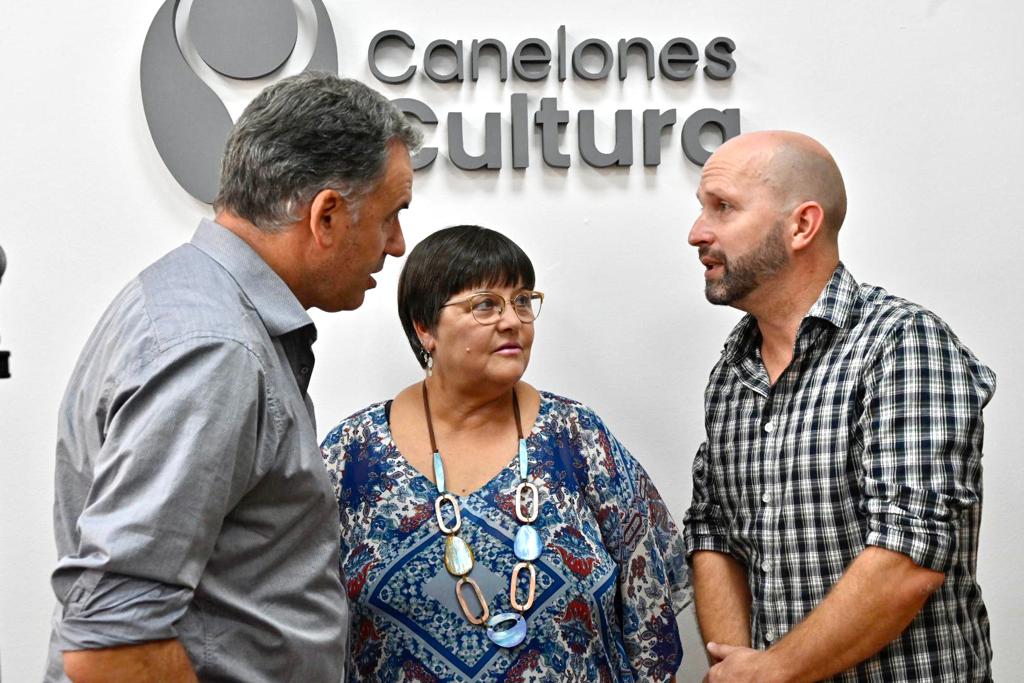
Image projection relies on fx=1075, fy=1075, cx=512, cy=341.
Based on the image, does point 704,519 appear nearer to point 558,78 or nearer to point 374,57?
point 558,78

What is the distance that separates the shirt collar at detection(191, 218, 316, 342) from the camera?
4.63 feet

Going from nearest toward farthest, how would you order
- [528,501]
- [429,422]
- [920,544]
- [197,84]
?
[920,544]
[528,501]
[429,422]
[197,84]

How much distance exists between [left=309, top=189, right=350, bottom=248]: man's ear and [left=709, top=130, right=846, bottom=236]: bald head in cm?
100

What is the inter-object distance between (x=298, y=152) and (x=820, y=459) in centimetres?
114

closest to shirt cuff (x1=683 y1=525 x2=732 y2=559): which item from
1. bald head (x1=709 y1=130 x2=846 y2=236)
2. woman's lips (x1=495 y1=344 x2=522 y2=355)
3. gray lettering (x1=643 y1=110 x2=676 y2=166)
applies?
woman's lips (x1=495 y1=344 x2=522 y2=355)

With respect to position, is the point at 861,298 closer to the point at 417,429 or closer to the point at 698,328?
the point at 698,328

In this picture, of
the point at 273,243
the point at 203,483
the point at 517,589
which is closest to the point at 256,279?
the point at 273,243

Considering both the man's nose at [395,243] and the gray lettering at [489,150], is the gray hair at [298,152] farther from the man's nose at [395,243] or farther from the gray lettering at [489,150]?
the gray lettering at [489,150]

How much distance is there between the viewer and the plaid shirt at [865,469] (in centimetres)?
188

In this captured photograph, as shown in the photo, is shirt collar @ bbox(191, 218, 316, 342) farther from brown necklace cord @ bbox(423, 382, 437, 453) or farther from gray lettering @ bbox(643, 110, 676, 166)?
gray lettering @ bbox(643, 110, 676, 166)

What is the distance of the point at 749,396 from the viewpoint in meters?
2.21

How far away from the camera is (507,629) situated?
2.04 metres

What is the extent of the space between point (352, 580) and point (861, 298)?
3.74ft

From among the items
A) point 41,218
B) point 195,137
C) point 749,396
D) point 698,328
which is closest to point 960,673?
point 749,396
